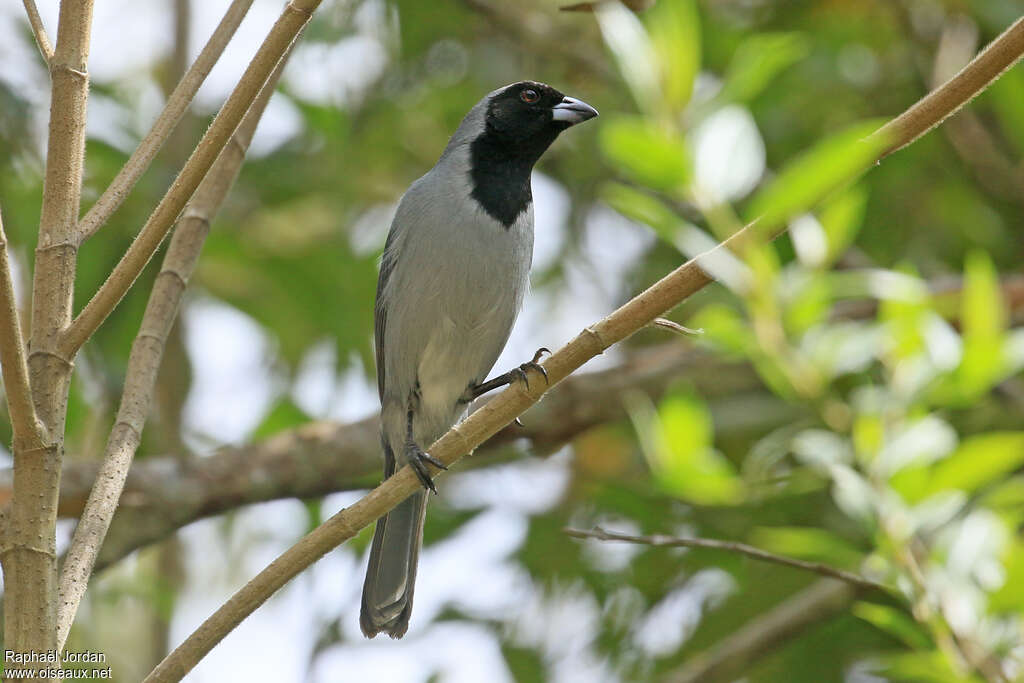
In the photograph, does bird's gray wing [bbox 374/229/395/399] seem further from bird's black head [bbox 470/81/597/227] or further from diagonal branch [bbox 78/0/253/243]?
diagonal branch [bbox 78/0/253/243]

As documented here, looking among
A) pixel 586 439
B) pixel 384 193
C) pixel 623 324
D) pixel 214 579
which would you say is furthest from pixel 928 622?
pixel 214 579

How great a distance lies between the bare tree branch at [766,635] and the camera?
423cm

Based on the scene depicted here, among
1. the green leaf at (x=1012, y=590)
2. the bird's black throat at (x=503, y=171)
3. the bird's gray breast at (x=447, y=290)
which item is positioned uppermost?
the bird's black throat at (x=503, y=171)

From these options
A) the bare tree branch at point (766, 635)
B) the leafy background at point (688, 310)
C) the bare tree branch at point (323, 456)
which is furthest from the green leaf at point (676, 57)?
the bare tree branch at point (766, 635)

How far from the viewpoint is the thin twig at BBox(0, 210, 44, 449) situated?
1812 millimetres

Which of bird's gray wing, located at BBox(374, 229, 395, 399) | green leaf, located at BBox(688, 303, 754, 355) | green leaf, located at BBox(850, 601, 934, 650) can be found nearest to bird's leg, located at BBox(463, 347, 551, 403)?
bird's gray wing, located at BBox(374, 229, 395, 399)

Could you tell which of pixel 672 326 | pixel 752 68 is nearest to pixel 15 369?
pixel 672 326

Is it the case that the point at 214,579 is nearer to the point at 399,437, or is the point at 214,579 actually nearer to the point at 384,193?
the point at 384,193

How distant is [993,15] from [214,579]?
480cm

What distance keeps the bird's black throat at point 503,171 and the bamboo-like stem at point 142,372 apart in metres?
1.35

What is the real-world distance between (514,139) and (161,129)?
2635 mm

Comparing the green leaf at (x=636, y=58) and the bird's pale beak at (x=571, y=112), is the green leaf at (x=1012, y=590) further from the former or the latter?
the bird's pale beak at (x=571, y=112)

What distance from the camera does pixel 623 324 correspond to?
2176mm

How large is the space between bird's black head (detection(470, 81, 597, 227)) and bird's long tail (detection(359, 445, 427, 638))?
102 centimetres
